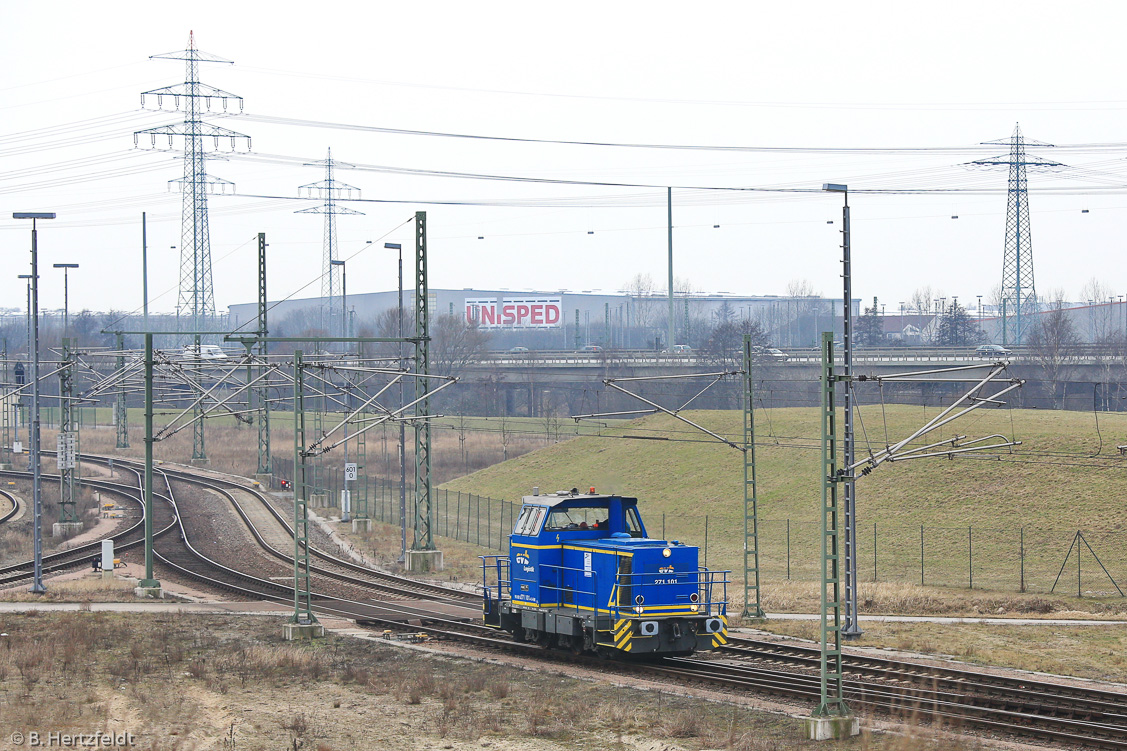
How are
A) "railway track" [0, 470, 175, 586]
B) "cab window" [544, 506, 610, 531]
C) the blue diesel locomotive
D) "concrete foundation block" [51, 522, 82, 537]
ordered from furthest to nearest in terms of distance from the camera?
"concrete foundation block" [51, 522, 82, 537]
"railway track" [0, 470, 175, 586]
"cab window" [544, 506, 610, 531]
the blue diesel locomotive

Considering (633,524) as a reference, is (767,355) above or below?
above

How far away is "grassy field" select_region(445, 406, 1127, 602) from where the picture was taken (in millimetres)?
47312

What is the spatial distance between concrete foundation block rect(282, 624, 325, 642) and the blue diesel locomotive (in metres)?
4.76

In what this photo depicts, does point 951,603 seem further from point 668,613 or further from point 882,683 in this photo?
point 668,613

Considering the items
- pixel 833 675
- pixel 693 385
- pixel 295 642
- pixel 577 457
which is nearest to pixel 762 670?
pixel 833 675

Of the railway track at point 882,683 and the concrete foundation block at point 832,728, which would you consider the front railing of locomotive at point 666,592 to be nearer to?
the railway track at point 882,683

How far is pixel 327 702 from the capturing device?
21.3 metres

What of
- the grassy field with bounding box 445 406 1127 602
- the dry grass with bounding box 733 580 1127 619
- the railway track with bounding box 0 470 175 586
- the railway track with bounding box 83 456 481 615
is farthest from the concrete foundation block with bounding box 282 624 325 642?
the railway track with bounding box 0 470 175 586

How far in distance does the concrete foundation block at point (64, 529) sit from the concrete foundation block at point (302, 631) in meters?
29.5

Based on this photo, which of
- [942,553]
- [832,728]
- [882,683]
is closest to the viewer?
[832,728]

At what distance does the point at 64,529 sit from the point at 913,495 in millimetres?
42938

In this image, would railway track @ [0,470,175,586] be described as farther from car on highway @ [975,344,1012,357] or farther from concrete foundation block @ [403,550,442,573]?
car on highway @ [975,344,1012,357]

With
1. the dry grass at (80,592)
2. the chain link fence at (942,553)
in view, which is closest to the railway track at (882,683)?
the dry grass at (80,592)

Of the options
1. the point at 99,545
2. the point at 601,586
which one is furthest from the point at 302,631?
the point at 99,545
